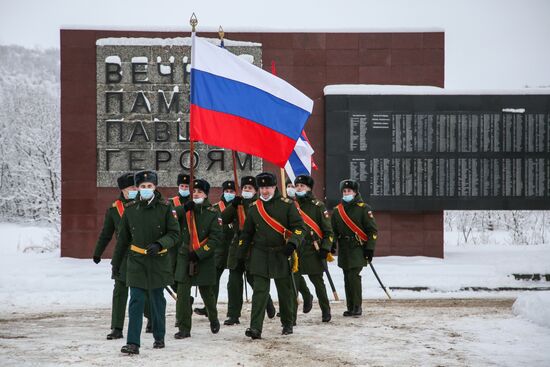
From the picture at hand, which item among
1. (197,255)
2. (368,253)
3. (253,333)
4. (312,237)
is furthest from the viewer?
(368,253)

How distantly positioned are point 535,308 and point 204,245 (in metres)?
4.36

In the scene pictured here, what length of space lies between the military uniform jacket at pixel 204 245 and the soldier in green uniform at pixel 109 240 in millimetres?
678

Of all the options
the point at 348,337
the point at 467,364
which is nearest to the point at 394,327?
the point at 348,337

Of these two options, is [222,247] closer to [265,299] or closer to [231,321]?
[231,321]

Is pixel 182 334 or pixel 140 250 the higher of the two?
pixel 140 250

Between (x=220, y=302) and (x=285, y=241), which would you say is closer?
(x=285, y=241)

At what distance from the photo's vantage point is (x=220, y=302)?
13922 mm

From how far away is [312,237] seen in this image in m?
11.4

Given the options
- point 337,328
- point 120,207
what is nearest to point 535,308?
point 337,328

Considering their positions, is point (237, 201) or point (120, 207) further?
point (237, 201)

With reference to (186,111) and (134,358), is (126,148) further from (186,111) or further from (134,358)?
(134,358)

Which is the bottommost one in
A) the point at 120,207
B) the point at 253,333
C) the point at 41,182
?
the point at 253,333

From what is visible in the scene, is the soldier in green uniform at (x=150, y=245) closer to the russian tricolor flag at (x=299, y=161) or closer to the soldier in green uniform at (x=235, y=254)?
the soldier in green uniform at (x=235, y=254)

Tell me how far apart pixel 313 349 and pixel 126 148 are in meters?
10.9
